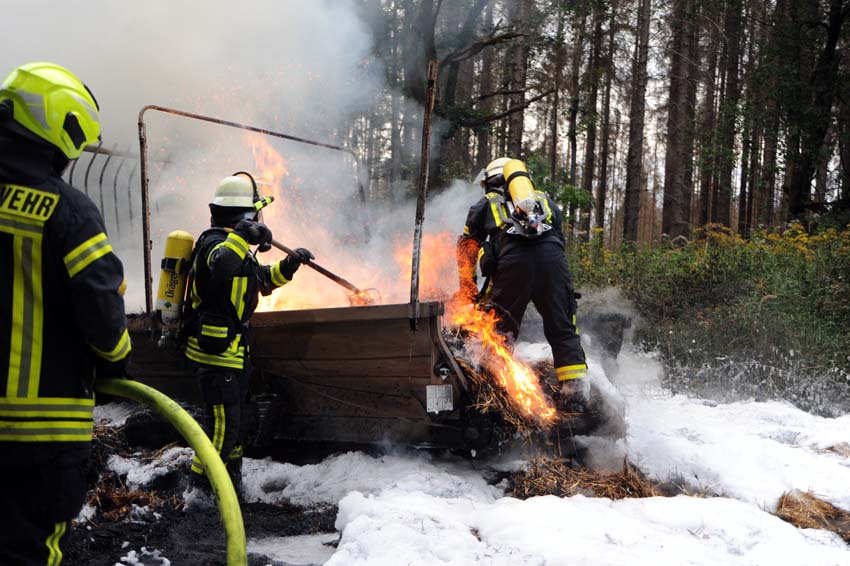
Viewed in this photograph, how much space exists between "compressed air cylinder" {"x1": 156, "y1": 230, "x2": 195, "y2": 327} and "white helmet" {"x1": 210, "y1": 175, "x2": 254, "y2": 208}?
0.36 m

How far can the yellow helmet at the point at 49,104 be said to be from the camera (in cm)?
207

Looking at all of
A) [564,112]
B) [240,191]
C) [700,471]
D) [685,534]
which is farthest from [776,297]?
[564,112]

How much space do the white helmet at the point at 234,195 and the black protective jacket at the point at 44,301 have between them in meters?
2.32

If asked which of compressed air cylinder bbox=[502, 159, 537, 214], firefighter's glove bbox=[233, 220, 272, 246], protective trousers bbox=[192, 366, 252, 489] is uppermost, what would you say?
compressed air cylinder bbox=[502, 159, 537, 214]

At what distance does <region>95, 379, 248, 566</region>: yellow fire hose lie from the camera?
192 centimetres

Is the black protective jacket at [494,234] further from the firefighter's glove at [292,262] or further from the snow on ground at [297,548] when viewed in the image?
the snow on ground at [297,548]

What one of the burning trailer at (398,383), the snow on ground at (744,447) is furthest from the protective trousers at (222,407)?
the snow on ground at (744,447)

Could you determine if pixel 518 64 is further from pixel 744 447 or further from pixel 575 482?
pixel 575 482

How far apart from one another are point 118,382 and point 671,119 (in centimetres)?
1604

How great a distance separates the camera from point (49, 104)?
2.09 m

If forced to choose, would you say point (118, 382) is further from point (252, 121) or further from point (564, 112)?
point (564, 112)

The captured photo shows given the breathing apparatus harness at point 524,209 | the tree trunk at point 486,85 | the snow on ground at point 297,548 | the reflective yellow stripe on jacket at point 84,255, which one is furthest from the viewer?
the tree trunk at point 486,85

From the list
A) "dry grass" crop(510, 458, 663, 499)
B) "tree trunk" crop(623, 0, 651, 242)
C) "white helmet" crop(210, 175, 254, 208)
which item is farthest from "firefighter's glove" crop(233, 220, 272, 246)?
"tree trunk" crop(623, 0, 651, 242)

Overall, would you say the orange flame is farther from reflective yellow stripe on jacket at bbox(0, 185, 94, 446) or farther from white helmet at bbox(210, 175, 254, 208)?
reflective yellow stripe on jacket at bbox(0, 185, 94, 446)
